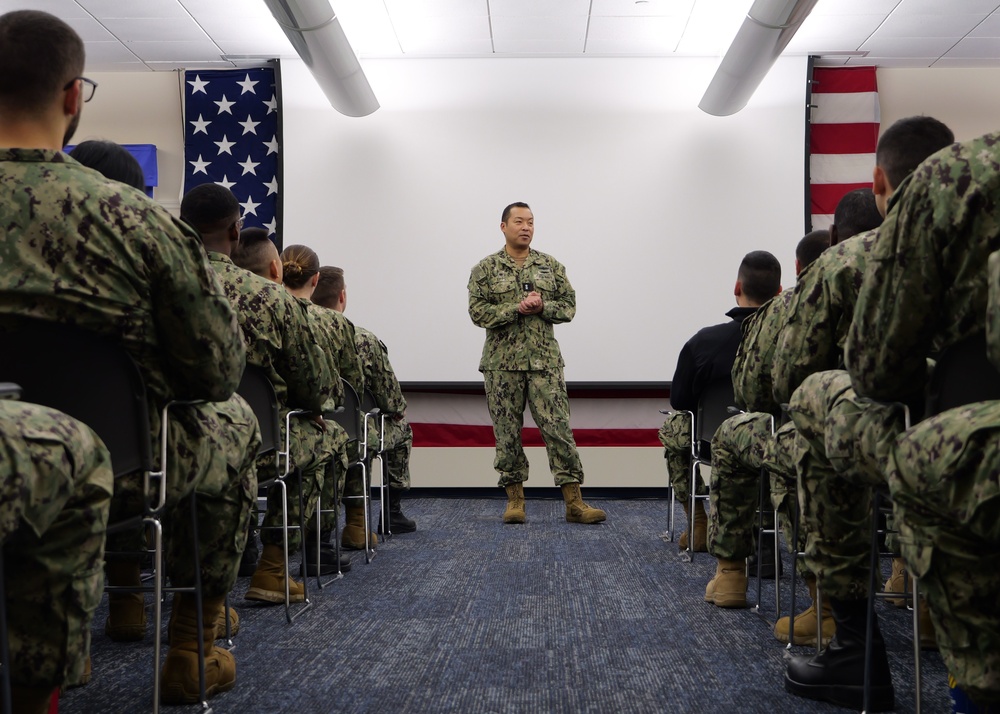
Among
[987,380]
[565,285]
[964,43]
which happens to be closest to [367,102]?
[565,285]

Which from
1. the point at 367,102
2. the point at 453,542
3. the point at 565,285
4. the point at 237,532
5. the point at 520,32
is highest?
the point at 520,32

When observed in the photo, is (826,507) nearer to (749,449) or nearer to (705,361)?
(749,449)

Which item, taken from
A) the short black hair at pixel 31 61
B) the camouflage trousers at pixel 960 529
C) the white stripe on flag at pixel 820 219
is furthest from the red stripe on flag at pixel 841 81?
the short black hair at pixel 31 61

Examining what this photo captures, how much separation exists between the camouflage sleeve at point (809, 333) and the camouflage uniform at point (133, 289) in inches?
47.2

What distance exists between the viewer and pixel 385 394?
4422 mm

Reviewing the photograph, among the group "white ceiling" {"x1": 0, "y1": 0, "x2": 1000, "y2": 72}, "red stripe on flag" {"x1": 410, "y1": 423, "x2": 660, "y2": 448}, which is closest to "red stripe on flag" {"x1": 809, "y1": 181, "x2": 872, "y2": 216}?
"white ceiling" {"x1": 0, "y1": 0, "x2": 1000, "y2": 72}

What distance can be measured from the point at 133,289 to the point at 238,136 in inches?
221

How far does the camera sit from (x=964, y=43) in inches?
253

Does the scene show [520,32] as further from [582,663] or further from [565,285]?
[582,663]

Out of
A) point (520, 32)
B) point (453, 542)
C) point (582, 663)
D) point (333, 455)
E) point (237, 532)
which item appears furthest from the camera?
point (520, 32)

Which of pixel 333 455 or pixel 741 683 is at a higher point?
pixel 333 455

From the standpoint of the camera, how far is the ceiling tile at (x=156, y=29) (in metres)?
6.05

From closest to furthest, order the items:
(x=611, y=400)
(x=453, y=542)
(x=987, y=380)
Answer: (x=987, y=380)
(x=453, y=542)
(x=611, y=400)

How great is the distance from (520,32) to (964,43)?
302 cm
